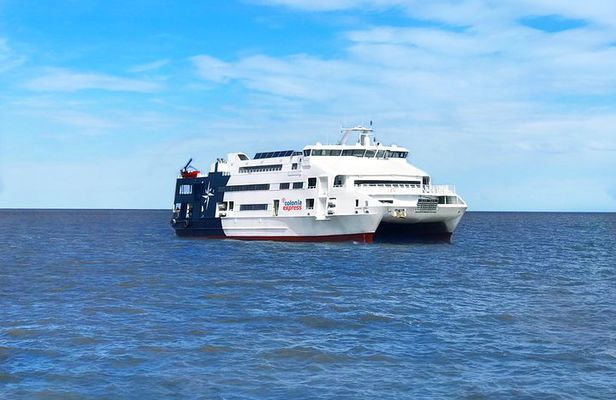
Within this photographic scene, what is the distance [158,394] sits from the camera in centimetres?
1678

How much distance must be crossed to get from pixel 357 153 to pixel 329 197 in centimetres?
733

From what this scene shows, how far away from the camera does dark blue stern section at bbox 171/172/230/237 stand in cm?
6862

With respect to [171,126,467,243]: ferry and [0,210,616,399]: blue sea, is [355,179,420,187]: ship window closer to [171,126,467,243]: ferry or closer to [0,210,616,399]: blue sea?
[171,126,467,243]: ferry

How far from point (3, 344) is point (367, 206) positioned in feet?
115

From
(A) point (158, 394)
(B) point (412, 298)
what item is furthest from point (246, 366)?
(B) point (412, 298)

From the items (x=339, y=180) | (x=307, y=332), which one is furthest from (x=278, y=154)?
(x=307, y=332)

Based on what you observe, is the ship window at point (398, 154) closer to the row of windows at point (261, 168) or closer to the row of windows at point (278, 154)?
the row of windows at point (278, 154)

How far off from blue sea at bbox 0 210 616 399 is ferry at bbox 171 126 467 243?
10702 millimetres

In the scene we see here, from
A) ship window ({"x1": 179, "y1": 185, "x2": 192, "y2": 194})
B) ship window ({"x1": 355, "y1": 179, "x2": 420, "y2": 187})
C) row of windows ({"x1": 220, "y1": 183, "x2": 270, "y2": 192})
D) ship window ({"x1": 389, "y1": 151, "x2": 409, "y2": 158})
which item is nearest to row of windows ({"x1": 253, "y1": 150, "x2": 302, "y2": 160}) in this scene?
row of windows ({"x1": 220, "y1": 183, "x2": 270, "y2": 192})

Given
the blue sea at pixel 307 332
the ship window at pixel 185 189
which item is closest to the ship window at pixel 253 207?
the ship window at pixel 185 189

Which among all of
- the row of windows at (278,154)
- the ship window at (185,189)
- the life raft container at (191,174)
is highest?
the row of windows at (278,154)

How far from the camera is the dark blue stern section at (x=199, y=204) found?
68.6 metres

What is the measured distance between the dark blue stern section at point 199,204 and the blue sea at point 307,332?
2382 cm

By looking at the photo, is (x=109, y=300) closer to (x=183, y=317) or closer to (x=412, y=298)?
(x=183, y=317)
